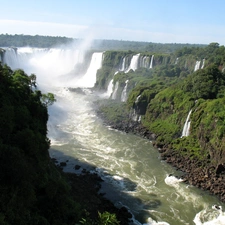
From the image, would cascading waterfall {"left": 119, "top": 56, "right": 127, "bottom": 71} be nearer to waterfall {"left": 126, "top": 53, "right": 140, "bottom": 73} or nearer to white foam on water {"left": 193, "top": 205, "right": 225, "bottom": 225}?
waterfall {"left": 126, "top": 53, "right": 140, "bottom": 73}

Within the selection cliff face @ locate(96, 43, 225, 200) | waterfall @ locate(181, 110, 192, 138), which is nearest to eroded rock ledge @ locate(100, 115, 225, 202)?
cliff face @ locate(96, 43, 225, 200)

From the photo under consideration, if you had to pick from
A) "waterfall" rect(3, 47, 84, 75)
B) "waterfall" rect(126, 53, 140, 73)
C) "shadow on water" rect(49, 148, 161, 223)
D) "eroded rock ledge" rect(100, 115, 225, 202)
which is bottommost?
"shadow on water" rect(49, 148, 161, 223)

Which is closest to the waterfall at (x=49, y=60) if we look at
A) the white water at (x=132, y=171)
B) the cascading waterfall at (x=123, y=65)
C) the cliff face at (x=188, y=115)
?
the cascading waterfall at (x=123, y=65)

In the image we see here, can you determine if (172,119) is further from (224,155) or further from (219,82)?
(224,155)

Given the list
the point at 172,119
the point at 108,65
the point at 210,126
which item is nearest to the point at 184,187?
the point at 210,126

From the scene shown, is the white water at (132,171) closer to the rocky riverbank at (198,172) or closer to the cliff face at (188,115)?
the rocky riverbank at (198,172)

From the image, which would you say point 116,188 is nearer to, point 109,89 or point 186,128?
point 186,128
